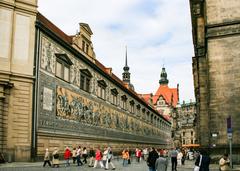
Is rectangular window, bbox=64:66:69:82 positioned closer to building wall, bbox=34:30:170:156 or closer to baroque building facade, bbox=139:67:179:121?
building wall, bbox=34:30:170:156

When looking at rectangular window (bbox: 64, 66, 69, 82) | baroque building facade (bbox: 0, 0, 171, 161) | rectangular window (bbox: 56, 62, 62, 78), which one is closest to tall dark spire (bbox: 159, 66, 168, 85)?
baroque building facade (bbox: 0, 0, 171, 161)

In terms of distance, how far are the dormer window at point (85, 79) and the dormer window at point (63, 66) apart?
3.21 meters

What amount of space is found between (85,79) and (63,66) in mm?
5696

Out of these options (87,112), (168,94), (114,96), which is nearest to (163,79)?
(168,94)

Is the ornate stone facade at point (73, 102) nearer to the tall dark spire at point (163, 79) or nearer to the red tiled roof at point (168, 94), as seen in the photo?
the red tiled roof at point (168, 94)

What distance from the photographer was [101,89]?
1572 inches

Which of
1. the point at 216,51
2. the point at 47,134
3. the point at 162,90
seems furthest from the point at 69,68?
the point at 162,90

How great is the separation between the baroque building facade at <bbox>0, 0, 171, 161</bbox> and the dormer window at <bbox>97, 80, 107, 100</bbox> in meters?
0.21

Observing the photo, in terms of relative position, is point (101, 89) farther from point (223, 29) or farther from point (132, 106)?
point (223, 29)

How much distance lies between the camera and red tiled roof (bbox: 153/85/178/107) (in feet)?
421

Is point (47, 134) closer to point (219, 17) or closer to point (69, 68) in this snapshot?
point (69, 68)

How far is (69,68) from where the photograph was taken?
30.8 m

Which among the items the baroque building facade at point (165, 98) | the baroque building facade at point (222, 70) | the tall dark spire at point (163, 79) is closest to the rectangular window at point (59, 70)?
the baroque building facade at point (222, 70)

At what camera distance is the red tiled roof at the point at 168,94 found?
12826 centimetres
